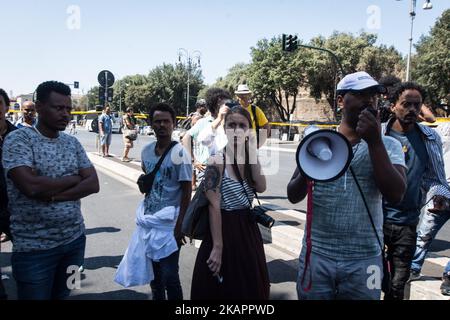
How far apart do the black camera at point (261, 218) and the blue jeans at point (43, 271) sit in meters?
1.18

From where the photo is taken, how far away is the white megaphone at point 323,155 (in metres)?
1.94

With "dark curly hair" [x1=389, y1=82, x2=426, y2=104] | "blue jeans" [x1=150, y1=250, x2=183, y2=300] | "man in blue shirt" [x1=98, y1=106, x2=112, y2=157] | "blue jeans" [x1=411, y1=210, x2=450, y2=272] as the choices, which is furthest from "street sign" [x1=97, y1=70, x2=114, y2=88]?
"dark curly hair" [x1=389, y1=82, x2=426, y2=104]

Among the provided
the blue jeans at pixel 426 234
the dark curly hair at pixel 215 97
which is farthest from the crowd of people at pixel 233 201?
the dark curly hair at pixel 215 97

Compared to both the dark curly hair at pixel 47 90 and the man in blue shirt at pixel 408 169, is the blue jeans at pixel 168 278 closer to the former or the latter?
the dark curly hair at pixel 47 90

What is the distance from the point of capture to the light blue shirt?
6.88ft

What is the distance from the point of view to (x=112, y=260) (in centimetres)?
489

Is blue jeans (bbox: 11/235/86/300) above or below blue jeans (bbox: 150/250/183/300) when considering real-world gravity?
above

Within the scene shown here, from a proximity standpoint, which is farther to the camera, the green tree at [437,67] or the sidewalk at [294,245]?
the green tree at [437,67]

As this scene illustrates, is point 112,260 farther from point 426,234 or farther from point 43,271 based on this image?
point 426,234

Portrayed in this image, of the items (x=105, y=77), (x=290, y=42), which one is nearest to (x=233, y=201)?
(x=105, y=77)

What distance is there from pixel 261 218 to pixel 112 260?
2.90 meters

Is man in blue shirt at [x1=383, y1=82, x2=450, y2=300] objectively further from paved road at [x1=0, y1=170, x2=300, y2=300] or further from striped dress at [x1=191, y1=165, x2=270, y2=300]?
paved road at [x1=0, y1=170, x2=300, y2=300]

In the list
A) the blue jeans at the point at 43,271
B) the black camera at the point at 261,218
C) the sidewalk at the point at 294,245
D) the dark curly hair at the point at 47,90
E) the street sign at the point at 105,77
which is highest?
the street sign at the point at 105,77

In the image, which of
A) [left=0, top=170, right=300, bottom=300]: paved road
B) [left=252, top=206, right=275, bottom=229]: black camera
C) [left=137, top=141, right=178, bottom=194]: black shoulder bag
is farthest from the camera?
[left=0, top=170, right=300, bottom=300]: paved road
